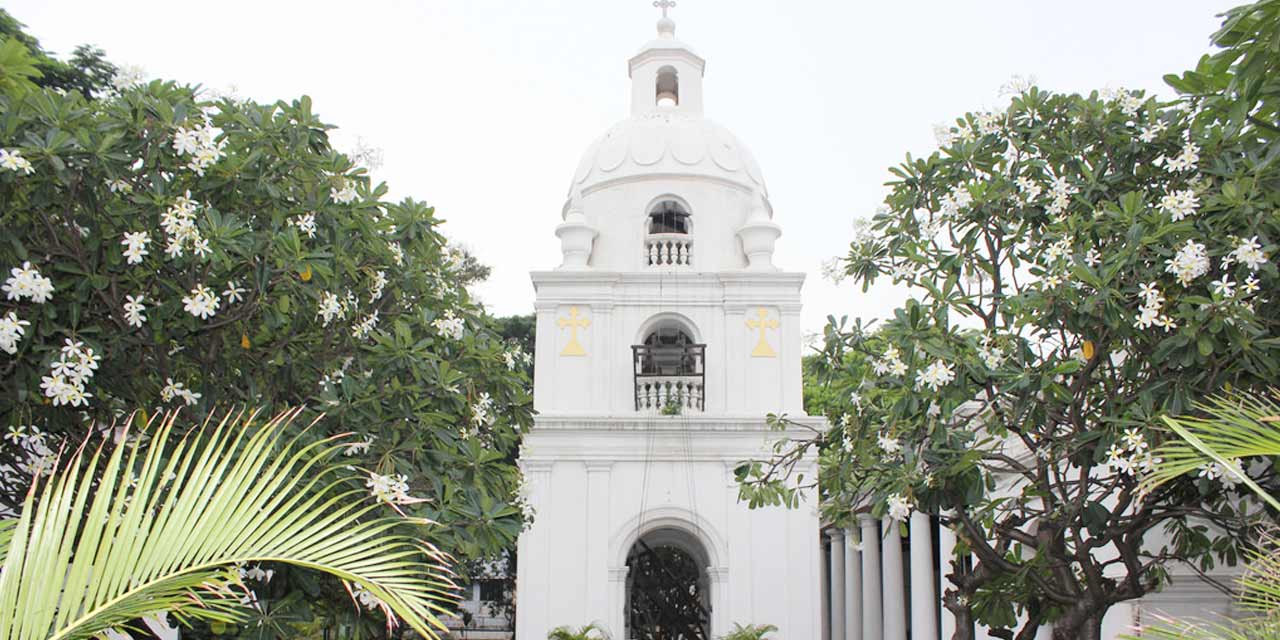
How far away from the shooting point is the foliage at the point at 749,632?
1647 centimetres

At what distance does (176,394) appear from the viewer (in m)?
7.98

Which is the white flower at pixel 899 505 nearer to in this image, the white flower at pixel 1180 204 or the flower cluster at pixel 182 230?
the white flower at pixel 1180 204

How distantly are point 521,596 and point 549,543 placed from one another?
0.86 m

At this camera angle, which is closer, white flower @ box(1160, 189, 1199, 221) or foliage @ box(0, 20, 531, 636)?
foliage @ box(0, 20, 531, 636)

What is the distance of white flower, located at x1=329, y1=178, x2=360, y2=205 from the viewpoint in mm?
8828

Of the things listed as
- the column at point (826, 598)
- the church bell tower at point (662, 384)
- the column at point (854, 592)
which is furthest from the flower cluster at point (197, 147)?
the column at point (826, 598)

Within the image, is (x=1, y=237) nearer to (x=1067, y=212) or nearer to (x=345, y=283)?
(x=345, y=283)

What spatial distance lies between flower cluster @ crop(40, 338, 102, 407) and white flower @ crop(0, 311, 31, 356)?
240mm

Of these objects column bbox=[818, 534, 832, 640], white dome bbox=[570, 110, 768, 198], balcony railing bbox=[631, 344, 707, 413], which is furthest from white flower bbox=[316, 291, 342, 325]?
column bbox=[818, 534, 832, 640]

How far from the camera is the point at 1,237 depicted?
23.6ft

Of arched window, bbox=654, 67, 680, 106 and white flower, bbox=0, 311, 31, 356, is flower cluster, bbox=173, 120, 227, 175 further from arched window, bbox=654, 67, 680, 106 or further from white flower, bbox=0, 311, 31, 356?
arched window, bbox=654, 67, 680, 106

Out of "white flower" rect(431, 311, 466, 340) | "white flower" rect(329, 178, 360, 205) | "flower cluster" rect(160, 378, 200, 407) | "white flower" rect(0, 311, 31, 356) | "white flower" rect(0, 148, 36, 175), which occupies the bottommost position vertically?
"flower cluster" rect(160, 378, 200, 407)

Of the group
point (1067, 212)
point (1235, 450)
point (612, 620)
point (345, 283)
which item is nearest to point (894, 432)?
point (1067, 212)

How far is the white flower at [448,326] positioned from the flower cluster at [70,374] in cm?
284
